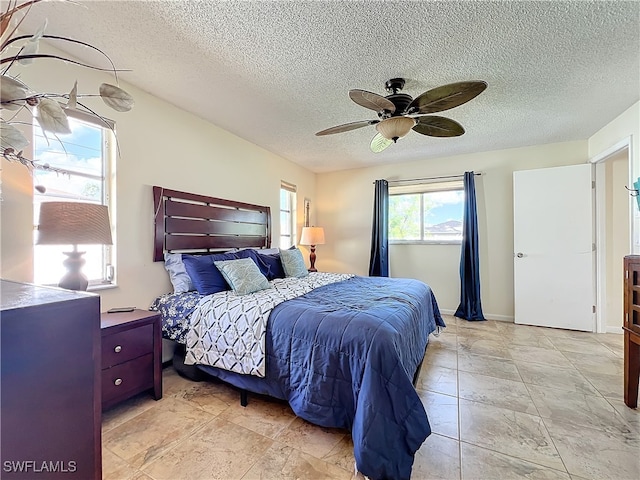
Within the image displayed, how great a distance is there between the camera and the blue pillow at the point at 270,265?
3266 mm

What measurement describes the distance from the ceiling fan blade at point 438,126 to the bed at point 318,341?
1.41 metres

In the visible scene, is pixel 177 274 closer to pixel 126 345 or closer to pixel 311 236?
pixel 126 345

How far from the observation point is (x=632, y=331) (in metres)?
1.96

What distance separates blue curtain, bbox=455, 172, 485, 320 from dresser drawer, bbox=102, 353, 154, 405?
3.89m

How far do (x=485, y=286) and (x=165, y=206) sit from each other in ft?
14.0

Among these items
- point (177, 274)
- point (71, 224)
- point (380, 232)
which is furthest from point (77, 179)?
point (380, 232)

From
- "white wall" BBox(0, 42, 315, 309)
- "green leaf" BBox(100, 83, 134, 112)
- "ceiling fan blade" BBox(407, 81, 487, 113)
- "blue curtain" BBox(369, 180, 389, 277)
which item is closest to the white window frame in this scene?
"white wall" BBox(0, 42, 315, 309)

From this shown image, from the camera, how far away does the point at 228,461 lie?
1.54 meters

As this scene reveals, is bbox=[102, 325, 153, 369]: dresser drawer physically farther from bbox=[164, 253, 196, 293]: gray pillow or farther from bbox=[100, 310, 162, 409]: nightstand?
bbox=[164, 253, 196, 293]: gray pillow

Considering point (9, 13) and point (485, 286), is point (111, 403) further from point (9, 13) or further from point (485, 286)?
point (485, 286)

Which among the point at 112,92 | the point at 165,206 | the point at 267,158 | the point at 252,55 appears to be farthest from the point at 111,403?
the point at 267,158

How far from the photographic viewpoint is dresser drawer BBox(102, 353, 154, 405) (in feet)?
6.03

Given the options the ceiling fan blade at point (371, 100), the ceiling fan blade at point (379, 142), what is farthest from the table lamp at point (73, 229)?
the ceiling fan blade at point (379, 142)

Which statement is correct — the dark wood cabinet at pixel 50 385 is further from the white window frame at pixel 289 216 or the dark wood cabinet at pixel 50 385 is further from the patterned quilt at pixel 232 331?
the white window frame at pixel 289 216
